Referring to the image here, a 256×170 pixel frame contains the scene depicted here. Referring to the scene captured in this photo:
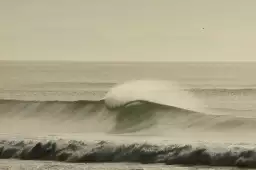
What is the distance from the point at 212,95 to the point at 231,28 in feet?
0.81

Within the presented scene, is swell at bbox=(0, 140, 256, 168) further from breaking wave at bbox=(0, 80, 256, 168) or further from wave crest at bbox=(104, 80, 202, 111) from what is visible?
wave crest at bbox=(104, 80, 202, 111)

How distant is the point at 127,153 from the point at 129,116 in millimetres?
145

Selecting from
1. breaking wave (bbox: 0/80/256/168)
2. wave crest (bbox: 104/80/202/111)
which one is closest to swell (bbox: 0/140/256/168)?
breaking wave (bbox: 0/80/256/168)

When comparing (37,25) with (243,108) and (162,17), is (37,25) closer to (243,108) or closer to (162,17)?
(162,17)

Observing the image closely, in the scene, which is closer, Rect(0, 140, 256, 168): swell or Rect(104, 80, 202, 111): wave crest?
Rect(0, 140, 256, 168): swell

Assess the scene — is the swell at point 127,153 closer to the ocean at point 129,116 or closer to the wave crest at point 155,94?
the ocean at point 129,116

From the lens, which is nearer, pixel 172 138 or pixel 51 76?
pixel 172 138

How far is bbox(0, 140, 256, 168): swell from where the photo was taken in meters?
1.64

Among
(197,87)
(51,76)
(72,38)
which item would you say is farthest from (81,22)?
(197,87)

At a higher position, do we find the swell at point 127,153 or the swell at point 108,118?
the swell at point 108,118

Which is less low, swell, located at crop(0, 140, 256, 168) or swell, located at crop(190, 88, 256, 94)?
swell, located at crop(190, 88, 256, 94)

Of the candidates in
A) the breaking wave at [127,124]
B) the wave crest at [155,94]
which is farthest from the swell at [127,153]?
the wave crest at [155,94]

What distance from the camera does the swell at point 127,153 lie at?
164cm

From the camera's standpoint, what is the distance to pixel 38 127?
185 centimetres
